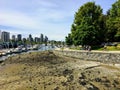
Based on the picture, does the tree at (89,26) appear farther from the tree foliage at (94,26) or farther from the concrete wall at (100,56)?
the concrete wall at (100,56)

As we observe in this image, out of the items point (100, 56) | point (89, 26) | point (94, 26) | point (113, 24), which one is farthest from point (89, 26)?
point (100, 56)

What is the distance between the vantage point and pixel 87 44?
6288cm

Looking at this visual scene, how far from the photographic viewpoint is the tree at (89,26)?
201ft

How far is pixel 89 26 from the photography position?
207ft

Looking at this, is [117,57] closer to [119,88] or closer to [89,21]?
[119,88]

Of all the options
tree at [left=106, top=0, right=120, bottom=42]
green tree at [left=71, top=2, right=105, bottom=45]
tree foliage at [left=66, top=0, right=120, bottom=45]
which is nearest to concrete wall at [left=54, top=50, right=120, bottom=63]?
green tree at [left=71, top=2, right=105, bottom=45]

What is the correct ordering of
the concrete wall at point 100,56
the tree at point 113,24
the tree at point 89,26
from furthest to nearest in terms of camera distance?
the tree at point 113,24
the tree at point 89,26
the concrete wall at point 100,56

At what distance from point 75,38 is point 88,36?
5.85 meters

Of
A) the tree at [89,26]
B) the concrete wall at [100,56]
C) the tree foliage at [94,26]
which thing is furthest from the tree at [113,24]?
the concrete wall at [100,56]

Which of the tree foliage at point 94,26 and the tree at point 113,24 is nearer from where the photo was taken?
the tree foliage at point 94,26

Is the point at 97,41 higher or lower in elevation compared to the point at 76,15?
lower

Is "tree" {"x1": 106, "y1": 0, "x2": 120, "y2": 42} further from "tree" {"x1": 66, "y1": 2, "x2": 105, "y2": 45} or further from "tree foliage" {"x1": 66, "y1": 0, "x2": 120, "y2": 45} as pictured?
"tree" {"x1": 66, "y1": 2, "x2": 105, "y2": 45}

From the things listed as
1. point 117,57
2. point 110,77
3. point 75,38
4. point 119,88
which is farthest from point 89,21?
point 119,88

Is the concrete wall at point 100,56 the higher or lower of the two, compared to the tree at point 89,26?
lower
